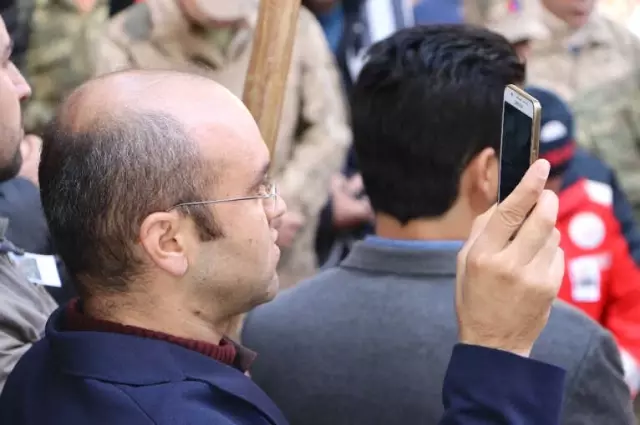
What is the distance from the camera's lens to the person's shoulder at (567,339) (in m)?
1.53

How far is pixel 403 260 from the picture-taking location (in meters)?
1.68

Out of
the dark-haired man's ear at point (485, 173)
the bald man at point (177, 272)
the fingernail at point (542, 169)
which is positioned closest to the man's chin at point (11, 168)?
the bald man at point (177, 272)

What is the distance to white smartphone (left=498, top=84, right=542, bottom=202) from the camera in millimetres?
1219

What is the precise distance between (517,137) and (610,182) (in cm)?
160

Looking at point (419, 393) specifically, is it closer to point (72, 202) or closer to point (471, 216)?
point (471, 216)

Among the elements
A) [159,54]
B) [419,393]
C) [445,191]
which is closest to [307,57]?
[159,54]

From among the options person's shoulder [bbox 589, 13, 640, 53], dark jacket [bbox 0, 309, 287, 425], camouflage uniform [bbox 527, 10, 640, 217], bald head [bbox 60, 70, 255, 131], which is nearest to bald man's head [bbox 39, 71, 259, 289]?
bald head [bbox 60, 70, 255, 131]

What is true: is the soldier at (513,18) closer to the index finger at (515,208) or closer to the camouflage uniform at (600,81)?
the camouflage uniform at (600,81)

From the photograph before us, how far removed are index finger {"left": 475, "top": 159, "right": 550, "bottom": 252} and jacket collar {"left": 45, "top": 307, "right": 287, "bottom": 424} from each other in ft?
1.10

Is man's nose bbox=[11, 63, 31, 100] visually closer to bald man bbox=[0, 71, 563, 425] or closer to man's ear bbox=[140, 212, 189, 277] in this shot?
bald man bbox=[0, 71, 563, 425]

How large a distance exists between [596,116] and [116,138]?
238cm

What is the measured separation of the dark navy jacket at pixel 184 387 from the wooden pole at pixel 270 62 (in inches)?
17.9

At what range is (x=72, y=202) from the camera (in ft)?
4.20

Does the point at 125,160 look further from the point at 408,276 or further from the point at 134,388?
the point at 408,276
